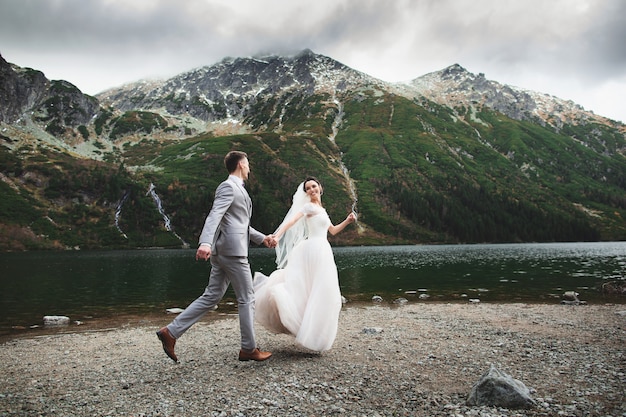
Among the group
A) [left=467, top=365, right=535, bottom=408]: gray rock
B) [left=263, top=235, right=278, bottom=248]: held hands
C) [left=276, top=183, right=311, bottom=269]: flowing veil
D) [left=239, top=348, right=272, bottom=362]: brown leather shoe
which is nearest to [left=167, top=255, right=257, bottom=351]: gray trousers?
[left=239, top=348, right=272, bottom=362]: brown leather shoe

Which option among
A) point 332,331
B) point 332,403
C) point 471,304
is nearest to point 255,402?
point 332,403

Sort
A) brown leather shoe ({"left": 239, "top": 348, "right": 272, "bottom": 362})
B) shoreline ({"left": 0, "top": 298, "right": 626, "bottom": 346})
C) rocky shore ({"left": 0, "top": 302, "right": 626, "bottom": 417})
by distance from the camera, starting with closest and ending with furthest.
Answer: rocky shore ({"left": 0, "top": 302, "right": 626, "bottom": 417}) < brown leather shoe ({"left": 239, "top": 348, "right": 272, "bottom": 362}) < shoreline ({"left": 0, "top": 298, "right": 626, "bottom": 346})

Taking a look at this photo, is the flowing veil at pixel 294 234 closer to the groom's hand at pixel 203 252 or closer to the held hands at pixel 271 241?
the held hands at pixel 271 241

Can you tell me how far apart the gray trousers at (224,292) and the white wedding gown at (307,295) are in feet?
2.88

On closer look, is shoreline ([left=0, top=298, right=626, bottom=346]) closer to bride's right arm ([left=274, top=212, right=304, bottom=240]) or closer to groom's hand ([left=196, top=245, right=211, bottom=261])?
bride's right arm ([left=274, top=212, right=304, bottom=240])

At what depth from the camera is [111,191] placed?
165 m

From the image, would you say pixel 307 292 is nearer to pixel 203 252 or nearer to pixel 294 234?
pixel 294 234

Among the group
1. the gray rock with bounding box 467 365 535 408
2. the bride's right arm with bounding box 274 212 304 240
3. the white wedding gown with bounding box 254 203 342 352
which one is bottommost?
the gray rock with bounding box 467 365 535 408

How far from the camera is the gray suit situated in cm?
856

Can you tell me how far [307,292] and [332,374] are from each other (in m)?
2.18

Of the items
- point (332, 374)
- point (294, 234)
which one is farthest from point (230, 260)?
point (332, 374)

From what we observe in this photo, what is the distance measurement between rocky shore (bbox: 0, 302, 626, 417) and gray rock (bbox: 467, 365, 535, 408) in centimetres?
14

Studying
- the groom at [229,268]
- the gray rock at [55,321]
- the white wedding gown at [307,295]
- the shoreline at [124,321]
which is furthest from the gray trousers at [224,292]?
the gray rock at [55,321]

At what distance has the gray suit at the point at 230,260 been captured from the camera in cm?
856
